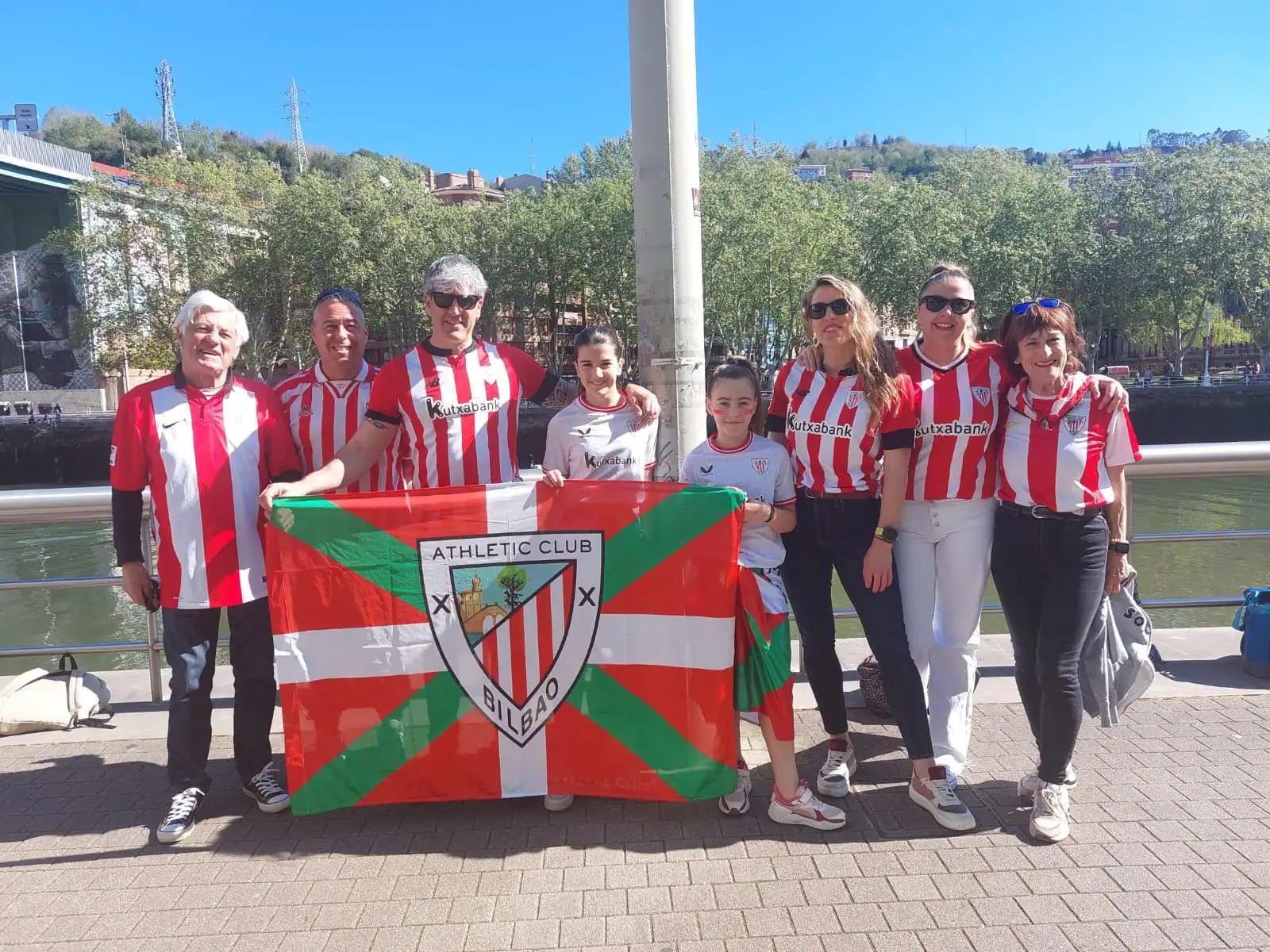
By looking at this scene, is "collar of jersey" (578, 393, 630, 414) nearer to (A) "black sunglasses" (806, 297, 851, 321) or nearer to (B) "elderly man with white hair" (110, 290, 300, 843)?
(A) "black sunglasses" (806, 297, 851, 321)

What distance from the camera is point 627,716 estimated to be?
3.26 metres

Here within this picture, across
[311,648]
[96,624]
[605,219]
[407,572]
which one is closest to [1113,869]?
[407,572]

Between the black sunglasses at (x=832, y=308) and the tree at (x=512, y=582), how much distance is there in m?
1.41

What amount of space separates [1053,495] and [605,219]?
3904cm

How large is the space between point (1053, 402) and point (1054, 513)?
388 millimetres

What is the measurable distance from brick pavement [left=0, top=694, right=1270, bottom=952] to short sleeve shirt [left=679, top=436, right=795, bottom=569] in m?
0.92

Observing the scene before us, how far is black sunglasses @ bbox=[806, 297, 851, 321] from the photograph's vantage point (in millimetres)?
3158

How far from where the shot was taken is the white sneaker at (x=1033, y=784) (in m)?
3.10

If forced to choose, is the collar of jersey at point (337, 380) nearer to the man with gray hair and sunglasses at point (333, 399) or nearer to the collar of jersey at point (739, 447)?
the man with gray hair and sunglasses at point (333, 399)

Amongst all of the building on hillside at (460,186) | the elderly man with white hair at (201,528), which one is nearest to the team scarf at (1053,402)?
the elderly man with white hair at (201,528)

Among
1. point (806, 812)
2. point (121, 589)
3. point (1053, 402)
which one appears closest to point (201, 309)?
→ point (806, 812)

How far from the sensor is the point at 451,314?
347cm

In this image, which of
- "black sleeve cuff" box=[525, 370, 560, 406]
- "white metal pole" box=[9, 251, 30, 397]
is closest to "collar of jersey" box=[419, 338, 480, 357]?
"black sleeve cuff" box=[525, 370, 560, 406]

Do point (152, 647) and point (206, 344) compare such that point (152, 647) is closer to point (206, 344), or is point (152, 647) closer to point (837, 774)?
point (206, 344)
